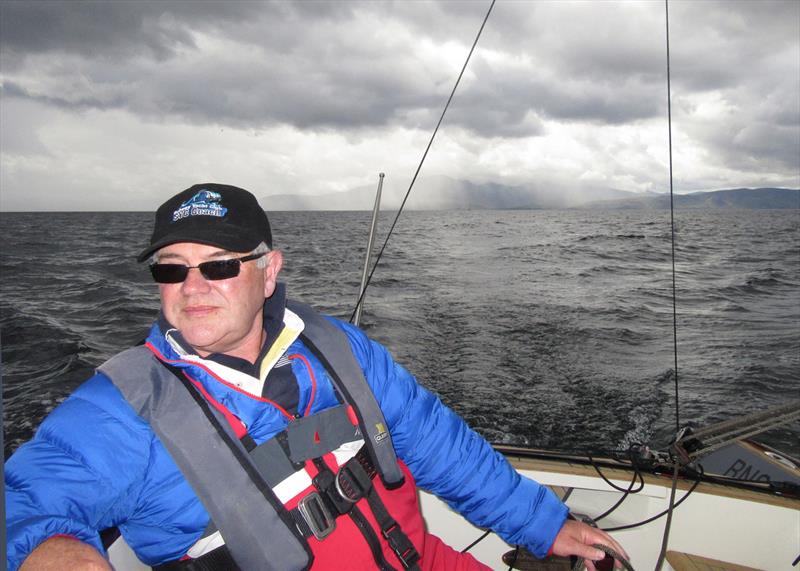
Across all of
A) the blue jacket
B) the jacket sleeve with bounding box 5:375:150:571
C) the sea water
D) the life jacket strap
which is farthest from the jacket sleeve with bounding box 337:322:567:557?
the sea water

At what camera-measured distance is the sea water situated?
239 inches

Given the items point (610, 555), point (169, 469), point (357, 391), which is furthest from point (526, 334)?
point (169, 469)

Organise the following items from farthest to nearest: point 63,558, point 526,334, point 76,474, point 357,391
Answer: point 526,334 < point 357,391 < point 76,474 < point 63,558

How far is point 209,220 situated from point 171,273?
0.61 feet

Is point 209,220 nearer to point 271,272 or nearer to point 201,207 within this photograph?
point 201,207

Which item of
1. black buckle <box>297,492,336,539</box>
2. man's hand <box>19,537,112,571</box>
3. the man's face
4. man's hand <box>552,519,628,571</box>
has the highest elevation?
the man's face

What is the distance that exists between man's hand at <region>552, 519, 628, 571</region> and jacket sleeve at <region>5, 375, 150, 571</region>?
1.35m

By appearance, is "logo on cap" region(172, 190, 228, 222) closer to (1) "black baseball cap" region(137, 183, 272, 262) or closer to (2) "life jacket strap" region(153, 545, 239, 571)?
(1) "black baseball cap" region(137, 183, 272, 262)

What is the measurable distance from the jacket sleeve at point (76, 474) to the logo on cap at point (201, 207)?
500 mm

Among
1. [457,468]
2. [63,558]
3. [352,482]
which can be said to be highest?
[63,558]

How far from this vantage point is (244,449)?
1.40 meters

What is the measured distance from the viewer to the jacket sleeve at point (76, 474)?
108 cm

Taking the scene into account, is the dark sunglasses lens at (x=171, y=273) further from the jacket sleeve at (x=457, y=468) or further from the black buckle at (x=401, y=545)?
the black buckle at (x=401, y=545)

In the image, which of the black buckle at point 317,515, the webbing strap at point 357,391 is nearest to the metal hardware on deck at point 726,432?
the webbing strap at point 357,391
